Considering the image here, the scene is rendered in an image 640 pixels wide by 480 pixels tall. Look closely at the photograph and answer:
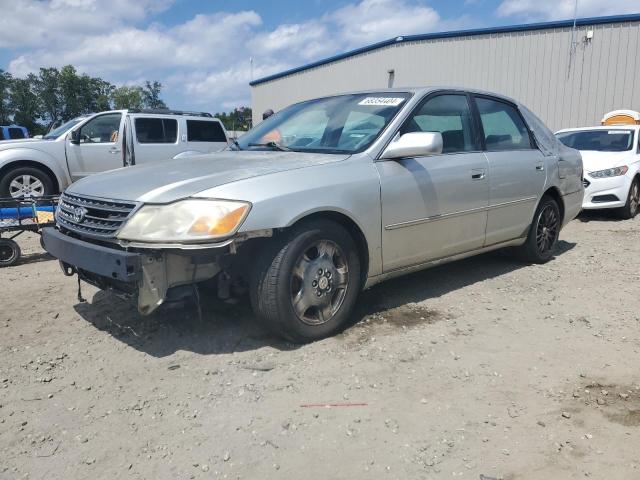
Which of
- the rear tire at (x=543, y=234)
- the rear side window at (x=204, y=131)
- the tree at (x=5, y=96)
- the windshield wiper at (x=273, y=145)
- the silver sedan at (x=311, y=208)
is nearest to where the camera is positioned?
the silver sedan at (x=311, y=208)

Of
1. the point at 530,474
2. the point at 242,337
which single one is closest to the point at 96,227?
the point at 242,337

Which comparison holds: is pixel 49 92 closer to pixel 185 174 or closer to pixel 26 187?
pixel 26 187

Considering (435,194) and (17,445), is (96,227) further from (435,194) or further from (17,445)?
(435,194)

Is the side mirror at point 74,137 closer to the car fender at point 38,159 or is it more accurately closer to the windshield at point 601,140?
the car fender at point 38,159

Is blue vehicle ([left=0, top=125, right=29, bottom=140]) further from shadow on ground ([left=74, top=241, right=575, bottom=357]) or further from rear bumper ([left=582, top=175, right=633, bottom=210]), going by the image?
rear bumper ([left=582, top=175, right=633, bottom=210])

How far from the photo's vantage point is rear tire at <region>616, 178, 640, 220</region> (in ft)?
28.5

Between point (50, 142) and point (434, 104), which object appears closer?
point (434, 104)

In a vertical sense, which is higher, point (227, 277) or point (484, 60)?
point (484, 60)

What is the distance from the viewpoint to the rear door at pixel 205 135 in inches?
418

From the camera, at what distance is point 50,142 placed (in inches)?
348

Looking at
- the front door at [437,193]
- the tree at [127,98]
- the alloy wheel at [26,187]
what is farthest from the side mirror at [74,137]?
the tree at [127,98]

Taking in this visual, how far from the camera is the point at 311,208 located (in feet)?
10.7

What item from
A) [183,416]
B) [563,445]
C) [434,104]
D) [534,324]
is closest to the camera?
[563,445]

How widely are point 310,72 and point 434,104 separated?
2104 centimetres
